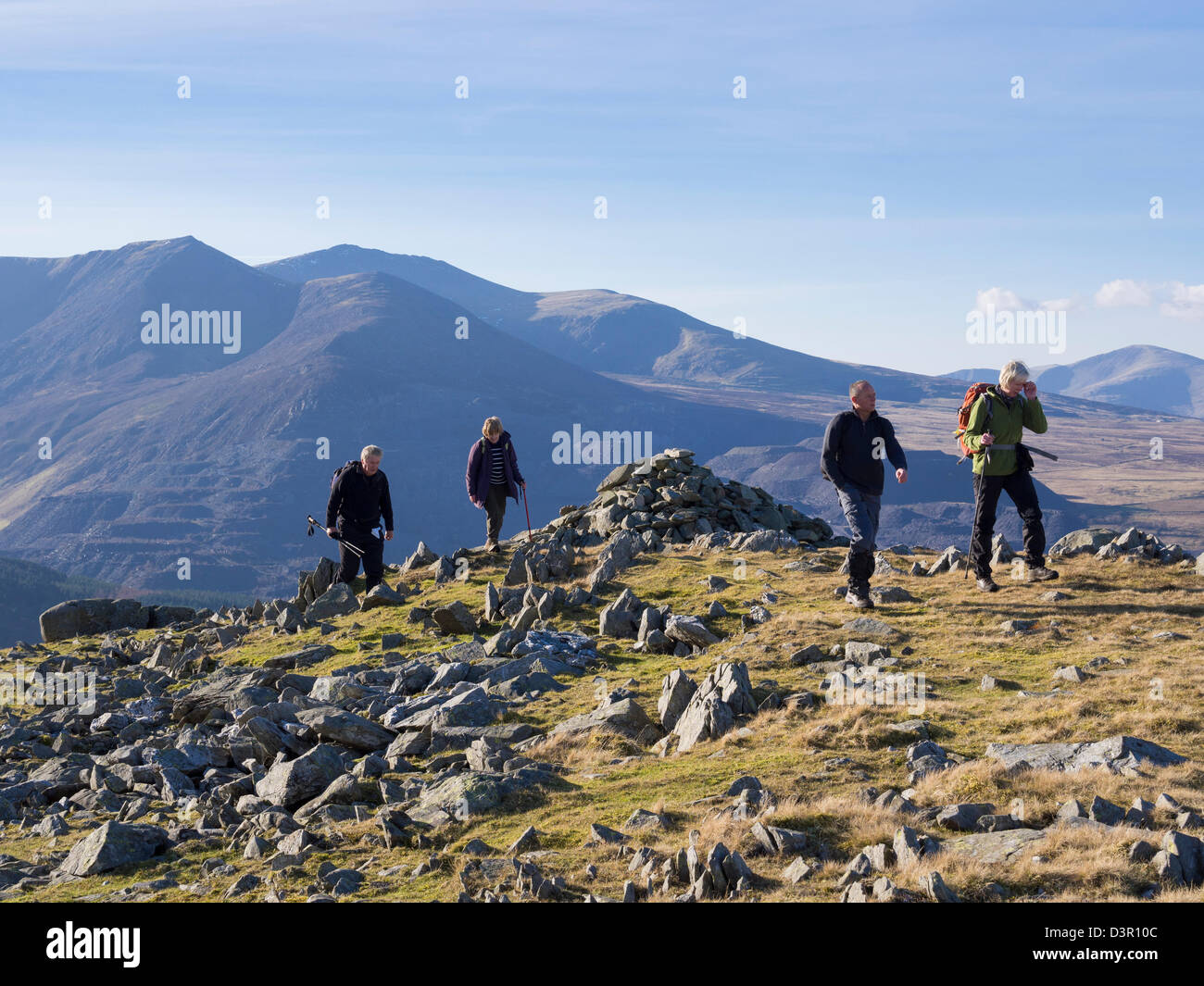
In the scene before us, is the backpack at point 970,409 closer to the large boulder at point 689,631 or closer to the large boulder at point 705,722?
the large boulder at point 689,631

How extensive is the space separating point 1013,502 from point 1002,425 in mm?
1449

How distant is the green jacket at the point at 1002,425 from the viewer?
17.3 meters

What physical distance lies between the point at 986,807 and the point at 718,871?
287 centimetres

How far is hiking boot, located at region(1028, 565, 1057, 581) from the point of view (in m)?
18.7

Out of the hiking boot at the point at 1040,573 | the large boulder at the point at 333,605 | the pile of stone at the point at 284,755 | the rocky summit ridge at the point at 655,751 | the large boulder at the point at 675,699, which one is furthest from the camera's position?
the large boulder at the point at 333,605

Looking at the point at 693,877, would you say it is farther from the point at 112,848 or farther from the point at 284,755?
the point at 284,755

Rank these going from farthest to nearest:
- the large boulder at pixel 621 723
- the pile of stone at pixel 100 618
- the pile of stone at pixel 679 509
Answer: the pile of stone at pixel 100 618 → the pile of stone at pixel 679 509 → the large boulder at pixel 621 723

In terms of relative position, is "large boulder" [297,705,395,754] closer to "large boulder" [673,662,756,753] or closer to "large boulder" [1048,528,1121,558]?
"large boulder" [673,662,756,753]

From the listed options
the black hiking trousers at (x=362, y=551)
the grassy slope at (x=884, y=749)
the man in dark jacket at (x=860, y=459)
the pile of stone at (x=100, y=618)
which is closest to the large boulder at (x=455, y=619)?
the black hiking trousers at (x=362, y=551)

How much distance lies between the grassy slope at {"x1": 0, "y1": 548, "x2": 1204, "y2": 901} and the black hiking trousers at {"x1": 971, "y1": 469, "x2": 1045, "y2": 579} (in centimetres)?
93

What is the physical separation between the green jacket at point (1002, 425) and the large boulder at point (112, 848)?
1373 cm

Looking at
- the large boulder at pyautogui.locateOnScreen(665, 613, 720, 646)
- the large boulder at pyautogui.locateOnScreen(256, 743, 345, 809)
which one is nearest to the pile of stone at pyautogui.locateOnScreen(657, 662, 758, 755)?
the large boulder at pyautogui.locateOnScreen(665, 613, 720, 646)

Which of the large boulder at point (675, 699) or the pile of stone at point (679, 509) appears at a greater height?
the pile of stone at point (679, 509)
